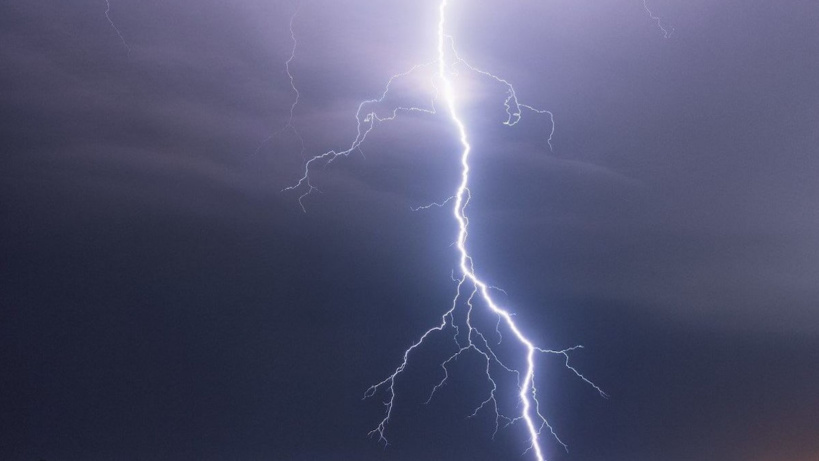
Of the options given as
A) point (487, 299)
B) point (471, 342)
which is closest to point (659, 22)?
point (487, 299)

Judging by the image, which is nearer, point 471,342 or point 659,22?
point 659,22

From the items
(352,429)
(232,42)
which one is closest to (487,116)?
(232,42)

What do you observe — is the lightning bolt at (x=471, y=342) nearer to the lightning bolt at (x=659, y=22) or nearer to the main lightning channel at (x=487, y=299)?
the main lightning channel at (x=487, y=299)

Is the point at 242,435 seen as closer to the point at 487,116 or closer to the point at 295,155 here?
the point at 295,155

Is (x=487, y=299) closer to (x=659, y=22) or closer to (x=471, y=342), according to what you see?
(x=471, y=342)

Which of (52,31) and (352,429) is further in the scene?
(352,429)

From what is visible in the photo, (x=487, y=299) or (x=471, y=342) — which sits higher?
(x=487, y=299)

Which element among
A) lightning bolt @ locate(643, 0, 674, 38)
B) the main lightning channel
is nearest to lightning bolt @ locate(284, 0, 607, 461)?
the main lightning channel

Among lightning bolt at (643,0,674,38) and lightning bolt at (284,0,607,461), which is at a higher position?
lightning bolt at (643,0,674,38)

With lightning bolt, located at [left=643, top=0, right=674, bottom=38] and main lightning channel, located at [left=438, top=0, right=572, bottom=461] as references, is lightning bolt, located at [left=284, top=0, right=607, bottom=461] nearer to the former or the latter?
main lightning channel, located at [left=438, top=0, right=572, bottom=461]

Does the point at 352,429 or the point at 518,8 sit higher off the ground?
the point at 518,8

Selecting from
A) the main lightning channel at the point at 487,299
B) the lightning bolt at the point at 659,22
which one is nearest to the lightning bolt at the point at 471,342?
the main lightning channel at the point at 487,299
